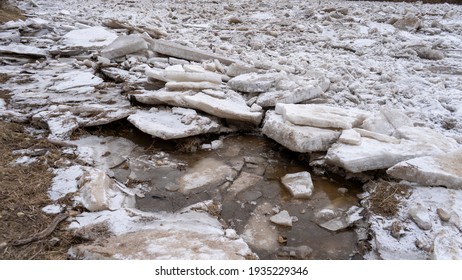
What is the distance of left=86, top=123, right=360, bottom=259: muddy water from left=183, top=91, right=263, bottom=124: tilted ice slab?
8.9 inches

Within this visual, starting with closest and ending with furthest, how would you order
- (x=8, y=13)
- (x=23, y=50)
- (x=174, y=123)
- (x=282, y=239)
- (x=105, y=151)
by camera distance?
(x=282, y=239)
(x=105, y=151)
(x=174, y=123)
(x=23, y=50)
(x=8, y=13)

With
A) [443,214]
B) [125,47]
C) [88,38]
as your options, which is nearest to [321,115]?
[443,214]

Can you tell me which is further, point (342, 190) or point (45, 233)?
point (342, 190)

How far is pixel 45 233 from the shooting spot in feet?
7.16

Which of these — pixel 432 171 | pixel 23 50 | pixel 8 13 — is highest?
pixel 432 171

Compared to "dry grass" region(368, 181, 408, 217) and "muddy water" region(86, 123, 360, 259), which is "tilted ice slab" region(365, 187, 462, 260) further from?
"muddy water" region(86, 123, 360, 259)

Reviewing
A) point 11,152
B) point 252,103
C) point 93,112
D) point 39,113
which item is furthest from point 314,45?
point 11,152

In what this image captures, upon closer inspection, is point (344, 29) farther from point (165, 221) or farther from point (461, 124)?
point (165, 221)

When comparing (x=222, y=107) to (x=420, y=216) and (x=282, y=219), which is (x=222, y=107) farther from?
(x=420, y=216)

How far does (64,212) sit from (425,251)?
2428mm

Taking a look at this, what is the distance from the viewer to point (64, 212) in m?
2.41

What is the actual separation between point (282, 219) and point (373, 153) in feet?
3.19

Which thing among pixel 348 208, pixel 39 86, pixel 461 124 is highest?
pixel 461 124

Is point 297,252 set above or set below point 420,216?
below
